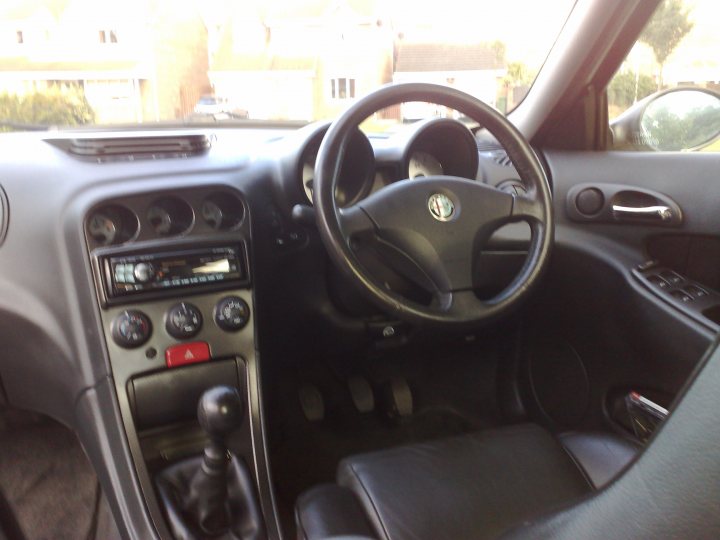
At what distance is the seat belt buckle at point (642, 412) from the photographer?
75.5 inches

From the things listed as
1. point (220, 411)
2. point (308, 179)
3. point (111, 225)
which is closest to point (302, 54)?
point (308, 179)

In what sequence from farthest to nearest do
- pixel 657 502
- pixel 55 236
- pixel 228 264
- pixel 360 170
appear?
→ 1. pixel 360 170
2. pixel 228 264
3. pixel 55 236
4. pixel 657 502

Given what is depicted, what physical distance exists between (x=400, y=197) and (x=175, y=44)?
30.7 inches

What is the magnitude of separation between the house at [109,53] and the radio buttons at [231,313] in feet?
1.99

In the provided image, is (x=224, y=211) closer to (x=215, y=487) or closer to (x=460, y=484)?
(x=215, y=487)

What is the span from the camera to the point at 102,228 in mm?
1610

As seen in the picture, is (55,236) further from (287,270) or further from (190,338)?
(287,270)

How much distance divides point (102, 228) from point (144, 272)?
139mm

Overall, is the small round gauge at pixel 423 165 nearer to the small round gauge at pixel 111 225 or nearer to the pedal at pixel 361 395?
the small round gauge at pixel 111 225

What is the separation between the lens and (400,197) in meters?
1.59

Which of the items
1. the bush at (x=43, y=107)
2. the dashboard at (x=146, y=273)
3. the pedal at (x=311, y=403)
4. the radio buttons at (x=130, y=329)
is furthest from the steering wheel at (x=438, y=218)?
the pedal at (x=311, y=403)

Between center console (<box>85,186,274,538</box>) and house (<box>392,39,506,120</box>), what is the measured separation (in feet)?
1.77

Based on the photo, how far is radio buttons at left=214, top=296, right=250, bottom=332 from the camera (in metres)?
1.70

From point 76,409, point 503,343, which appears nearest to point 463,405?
point 503,343
